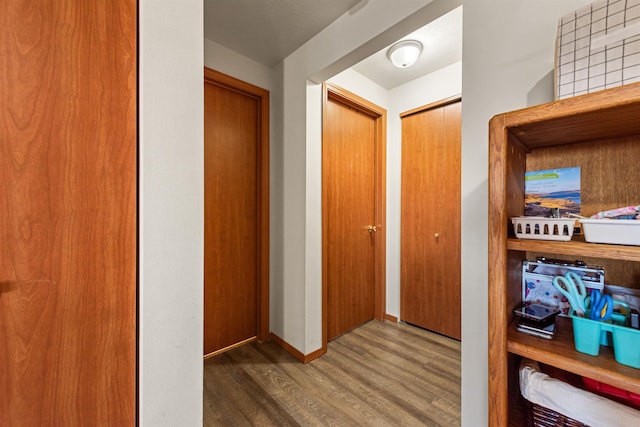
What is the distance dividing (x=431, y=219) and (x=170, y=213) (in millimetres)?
2301

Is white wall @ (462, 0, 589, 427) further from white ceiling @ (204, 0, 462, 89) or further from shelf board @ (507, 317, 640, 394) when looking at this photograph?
white ceiling @ (204, 0, 462, 89)

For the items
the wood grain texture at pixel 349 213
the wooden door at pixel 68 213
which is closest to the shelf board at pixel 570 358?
the wooden door at pixel 68 213

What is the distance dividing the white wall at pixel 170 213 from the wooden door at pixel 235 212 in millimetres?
1219

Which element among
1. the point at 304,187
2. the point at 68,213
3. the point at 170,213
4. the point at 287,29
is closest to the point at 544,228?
the point at 170,213

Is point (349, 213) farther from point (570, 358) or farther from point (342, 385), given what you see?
point (570, 358)

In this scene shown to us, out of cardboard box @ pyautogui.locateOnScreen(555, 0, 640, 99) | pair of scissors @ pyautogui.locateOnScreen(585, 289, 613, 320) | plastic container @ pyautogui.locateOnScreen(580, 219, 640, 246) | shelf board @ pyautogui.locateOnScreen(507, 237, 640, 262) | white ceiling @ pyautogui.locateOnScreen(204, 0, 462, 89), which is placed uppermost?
white ceiling @ pyautogui.locateOnScreen(204, 0, 462, 89)

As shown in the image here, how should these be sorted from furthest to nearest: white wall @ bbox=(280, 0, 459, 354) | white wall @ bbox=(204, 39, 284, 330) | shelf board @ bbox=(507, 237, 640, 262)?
1. white wall @ bbox=(204, 39, 284, 330)
2. white wall @ bbox=(280, 0, 459, 354)
3. shelf board @ bbox=(507, 237, 640, 262)

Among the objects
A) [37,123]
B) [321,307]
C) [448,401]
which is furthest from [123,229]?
[448,401]

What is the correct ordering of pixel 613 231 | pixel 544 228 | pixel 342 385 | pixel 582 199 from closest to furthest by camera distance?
1. pixel 613 231
2. pixel 544 228
3. pixel 582 199
4. pixel 342 385

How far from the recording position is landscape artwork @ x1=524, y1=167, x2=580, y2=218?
2.77 ft

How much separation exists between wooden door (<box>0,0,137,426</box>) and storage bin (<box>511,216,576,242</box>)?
48.0 inches

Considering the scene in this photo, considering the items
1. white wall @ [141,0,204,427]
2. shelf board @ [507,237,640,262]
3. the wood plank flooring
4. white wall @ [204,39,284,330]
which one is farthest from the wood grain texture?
shelf board @ [507,237,640,262]

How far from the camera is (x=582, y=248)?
63cm

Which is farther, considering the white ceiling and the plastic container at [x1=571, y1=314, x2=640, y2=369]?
the white ceiling
